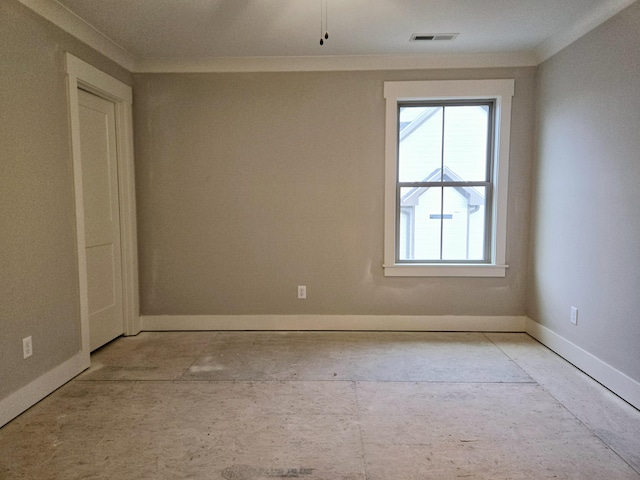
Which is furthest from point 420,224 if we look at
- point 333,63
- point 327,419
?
point 327,419

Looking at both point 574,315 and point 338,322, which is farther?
point 338,322

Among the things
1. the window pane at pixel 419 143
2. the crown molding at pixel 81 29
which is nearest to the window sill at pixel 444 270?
the window pane at pixel 419 143

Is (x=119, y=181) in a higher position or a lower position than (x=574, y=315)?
higher

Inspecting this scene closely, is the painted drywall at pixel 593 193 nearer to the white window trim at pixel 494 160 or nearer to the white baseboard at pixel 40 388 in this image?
the white window trim at pixel 494 160

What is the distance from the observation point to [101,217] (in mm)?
3107

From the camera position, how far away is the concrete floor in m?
1.69

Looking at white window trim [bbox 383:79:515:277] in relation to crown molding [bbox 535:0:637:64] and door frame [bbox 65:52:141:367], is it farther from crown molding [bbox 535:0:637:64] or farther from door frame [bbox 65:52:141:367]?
door frame [bbox 65:52:141:367]

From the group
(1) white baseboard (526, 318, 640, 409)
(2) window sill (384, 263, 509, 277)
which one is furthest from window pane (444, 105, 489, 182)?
(1) white baseboard (526, 318, 640, 409)

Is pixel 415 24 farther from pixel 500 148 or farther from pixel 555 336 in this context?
pixel 555 336

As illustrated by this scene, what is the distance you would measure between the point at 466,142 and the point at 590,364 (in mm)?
2085

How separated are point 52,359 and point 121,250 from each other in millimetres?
1177

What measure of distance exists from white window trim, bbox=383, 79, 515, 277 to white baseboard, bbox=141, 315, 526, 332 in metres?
0.44

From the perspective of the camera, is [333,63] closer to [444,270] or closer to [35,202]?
[444,270]

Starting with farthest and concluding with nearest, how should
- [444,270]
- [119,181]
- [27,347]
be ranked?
1. [444,270]
2. [119,181]
3. [27,347]
